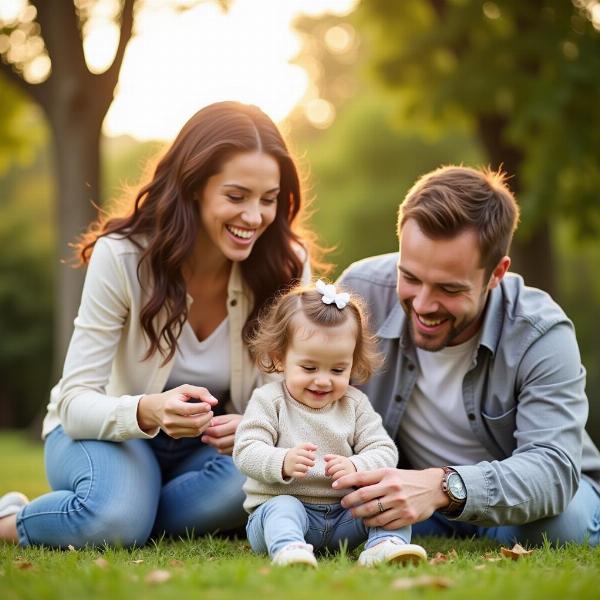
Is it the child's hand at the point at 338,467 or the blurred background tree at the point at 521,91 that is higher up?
the blurred background tree at the point at 521,91

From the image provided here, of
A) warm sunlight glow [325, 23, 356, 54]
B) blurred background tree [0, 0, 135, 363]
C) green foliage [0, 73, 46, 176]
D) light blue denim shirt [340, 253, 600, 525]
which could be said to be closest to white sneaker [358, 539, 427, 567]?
light blue denim shirt [340, 253, 600, 525]

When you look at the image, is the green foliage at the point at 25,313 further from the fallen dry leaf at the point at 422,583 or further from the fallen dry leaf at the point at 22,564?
the fallen dry leaf at the point at 422,583

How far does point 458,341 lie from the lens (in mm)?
4102

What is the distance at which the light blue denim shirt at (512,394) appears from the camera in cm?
360

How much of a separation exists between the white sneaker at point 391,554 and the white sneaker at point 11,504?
1.71m

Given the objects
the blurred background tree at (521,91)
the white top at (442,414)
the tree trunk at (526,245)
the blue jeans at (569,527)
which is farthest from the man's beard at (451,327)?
the tree trunk at (526,245)

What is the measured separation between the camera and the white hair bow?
144 inches

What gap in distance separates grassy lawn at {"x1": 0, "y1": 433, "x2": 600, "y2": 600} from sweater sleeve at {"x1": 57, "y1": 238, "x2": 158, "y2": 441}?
0.60 m

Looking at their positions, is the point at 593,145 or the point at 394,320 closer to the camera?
the point at 394,320

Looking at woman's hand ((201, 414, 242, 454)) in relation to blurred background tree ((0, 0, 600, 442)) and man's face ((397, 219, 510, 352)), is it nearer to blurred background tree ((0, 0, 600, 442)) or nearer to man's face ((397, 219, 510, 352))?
man's face ((397, 219, 510, 352))

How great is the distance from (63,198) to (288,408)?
736cm

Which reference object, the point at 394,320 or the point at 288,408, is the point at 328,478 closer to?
the point at 288,408

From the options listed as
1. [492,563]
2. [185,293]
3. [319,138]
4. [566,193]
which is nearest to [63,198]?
[566,193]

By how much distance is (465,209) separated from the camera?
12.6 feet
